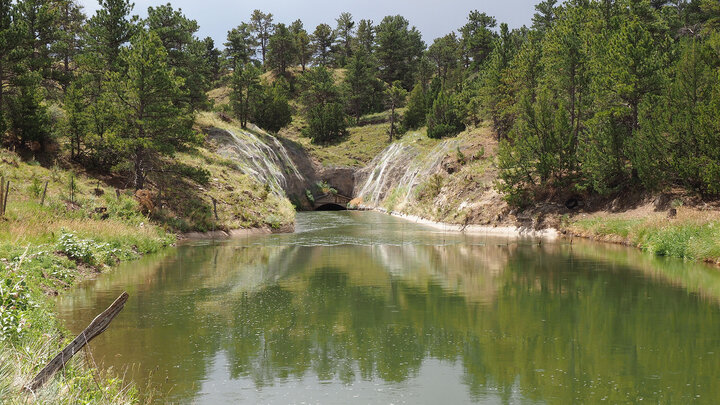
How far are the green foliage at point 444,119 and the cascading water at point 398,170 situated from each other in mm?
4178

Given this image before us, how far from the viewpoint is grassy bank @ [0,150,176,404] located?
25.6 feet

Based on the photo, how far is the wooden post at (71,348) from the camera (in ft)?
23.0

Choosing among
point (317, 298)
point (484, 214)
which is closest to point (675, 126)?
point (484, 214)

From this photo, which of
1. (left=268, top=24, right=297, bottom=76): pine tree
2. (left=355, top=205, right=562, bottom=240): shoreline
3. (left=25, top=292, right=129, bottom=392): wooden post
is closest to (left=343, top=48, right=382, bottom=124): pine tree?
(left=268, top=24, right=297, bottom=76): pine tree

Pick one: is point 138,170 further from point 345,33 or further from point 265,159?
point 345,33

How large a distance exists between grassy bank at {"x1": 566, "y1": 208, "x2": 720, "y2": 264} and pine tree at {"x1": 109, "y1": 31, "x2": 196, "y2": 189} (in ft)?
108

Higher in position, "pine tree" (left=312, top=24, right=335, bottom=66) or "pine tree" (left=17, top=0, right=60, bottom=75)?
"pine tree" (left=312, top=24, right=335, bottom=66)

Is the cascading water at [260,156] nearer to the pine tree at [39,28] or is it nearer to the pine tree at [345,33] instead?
the pine tree at [39,28]

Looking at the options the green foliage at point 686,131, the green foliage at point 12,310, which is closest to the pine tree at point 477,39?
the green foliage at point 686,131

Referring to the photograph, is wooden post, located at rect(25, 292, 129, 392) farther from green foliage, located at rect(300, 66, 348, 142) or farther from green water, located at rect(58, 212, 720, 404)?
green foliage, located at rect(300, 66, 348, 142)

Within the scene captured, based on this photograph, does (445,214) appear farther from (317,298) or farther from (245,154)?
(317,298)

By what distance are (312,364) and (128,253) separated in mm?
19888

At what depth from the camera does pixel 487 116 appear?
68.4m

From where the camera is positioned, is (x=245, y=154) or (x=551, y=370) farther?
(x=245, y=154)
